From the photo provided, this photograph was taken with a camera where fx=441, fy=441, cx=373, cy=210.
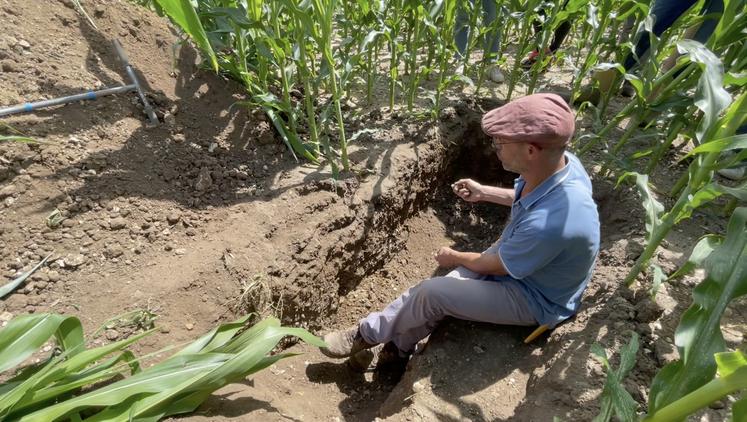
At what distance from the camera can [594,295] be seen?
2143mm

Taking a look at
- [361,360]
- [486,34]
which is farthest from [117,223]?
[486,34]

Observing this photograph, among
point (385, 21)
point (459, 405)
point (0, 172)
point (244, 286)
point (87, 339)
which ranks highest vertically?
point (385, 21)

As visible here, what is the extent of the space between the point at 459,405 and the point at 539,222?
855 mm

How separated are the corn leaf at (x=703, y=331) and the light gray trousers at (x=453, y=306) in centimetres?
78

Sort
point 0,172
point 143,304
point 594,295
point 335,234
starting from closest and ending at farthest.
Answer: point 143,304, point 0,172, point 594,295, point 335,234

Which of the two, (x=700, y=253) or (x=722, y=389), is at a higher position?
(x=722, y=389)

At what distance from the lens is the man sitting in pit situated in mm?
1689

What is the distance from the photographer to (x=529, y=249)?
175 cm

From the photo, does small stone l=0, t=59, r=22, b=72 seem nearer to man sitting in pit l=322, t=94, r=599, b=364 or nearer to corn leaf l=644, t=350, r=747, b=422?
man sitting in pit l=322, t=94, r=599, b=364

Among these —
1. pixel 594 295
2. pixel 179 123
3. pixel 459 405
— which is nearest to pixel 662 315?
pixel 594 295

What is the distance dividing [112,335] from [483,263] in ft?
5.10

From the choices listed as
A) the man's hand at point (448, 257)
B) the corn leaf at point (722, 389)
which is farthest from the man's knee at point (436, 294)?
the corn leaf at point (722, 389)

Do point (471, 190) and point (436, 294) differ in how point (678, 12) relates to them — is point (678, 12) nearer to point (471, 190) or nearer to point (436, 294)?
point (471, 190)

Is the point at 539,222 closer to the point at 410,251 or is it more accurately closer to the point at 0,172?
the point at 410,251
